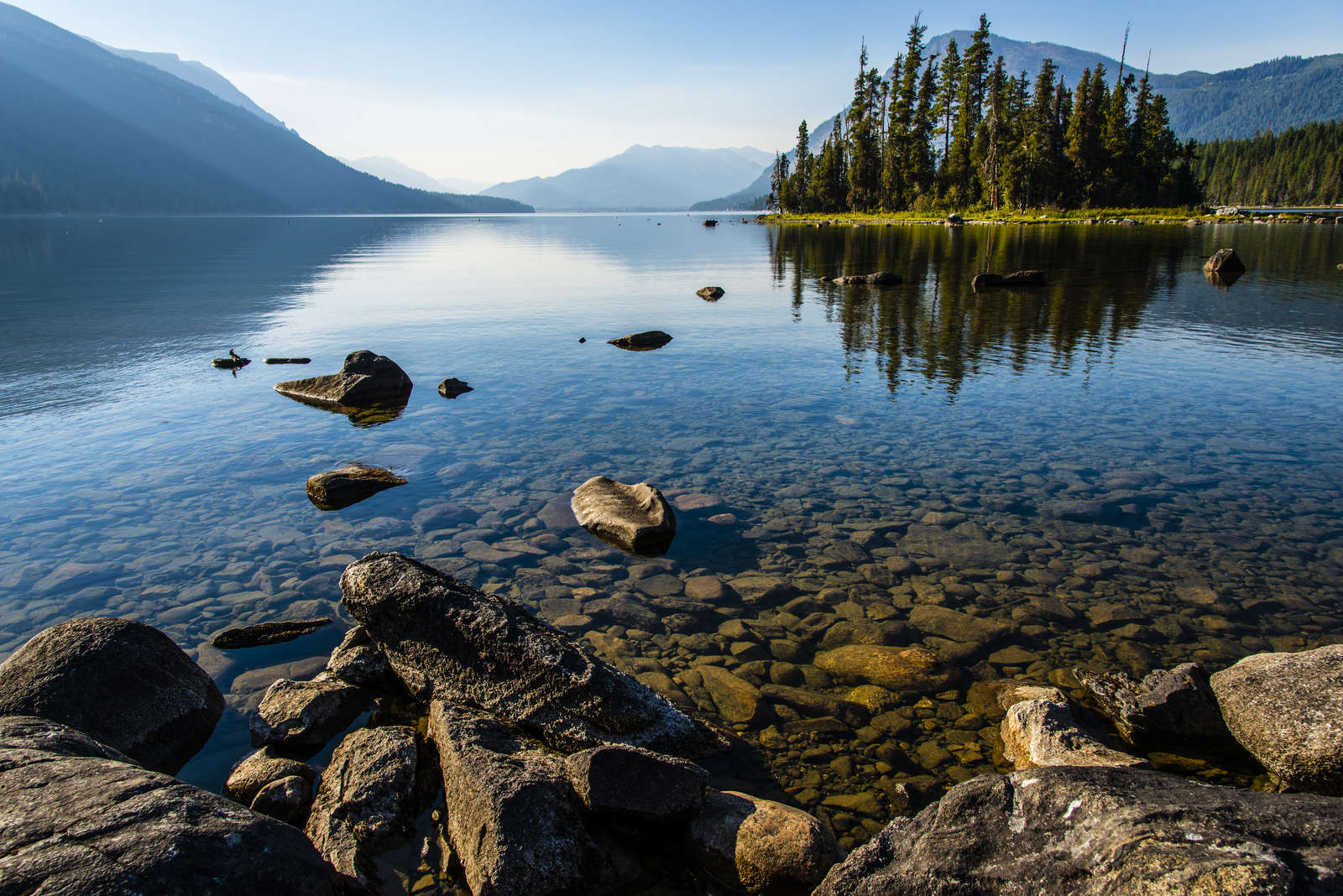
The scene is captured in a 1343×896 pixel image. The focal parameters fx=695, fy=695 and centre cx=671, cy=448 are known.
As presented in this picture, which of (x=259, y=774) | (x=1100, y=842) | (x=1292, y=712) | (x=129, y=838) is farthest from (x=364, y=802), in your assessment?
(x=1292, y=712)

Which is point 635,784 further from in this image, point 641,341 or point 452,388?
point 641,341

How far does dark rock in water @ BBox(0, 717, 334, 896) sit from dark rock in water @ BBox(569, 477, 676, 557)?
7332mm

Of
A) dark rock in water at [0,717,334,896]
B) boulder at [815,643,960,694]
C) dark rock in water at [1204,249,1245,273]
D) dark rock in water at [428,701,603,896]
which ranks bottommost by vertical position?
boulder at [815,643,960,694]

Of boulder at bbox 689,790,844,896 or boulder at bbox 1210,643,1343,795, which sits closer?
boulder at bbox 689,790,844,896

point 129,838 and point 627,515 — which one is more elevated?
point 129,838

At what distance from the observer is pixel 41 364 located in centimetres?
2727

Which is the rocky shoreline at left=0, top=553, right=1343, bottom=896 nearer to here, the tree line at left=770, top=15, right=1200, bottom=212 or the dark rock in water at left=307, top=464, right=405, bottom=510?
the dark rock in water at left=307, top=464, right=405, bottom=510

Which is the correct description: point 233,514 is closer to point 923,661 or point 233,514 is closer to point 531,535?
point 531,535

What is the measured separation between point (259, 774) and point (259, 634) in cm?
332

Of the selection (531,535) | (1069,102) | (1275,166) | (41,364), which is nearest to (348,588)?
(531,535)

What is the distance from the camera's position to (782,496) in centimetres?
1404

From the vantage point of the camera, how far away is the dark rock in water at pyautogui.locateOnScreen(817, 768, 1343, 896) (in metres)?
3.53

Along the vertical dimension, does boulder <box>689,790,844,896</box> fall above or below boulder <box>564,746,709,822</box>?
below

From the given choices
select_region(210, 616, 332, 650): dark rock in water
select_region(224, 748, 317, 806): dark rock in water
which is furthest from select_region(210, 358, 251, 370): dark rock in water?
select_region(224, 748, 317, 806): dark rock in water
